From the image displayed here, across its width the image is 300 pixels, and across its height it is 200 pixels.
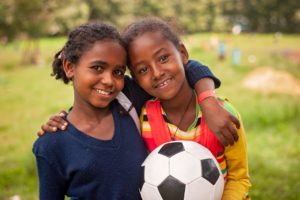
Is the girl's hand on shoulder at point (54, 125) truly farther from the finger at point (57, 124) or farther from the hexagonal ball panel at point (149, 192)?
the hexagonal ball panel at point (149, 192)

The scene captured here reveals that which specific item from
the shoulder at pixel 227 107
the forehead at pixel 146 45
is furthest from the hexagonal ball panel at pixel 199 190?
the forehead at pixel 146 45

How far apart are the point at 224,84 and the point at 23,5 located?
8.80 metres

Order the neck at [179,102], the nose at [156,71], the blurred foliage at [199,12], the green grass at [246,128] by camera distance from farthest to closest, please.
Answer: the blurred foliage at [199,12]
the green grass at [246,128]
the neck at [179,102]
the nose at [156,71]

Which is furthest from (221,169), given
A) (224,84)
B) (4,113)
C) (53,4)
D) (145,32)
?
(53,4)

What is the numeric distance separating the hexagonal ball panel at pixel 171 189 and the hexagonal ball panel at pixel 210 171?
5.4 inches

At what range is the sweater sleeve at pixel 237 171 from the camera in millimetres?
2027

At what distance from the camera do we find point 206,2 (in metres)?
26.5

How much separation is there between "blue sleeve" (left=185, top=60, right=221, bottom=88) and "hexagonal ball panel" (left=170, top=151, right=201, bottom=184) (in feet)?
1.74

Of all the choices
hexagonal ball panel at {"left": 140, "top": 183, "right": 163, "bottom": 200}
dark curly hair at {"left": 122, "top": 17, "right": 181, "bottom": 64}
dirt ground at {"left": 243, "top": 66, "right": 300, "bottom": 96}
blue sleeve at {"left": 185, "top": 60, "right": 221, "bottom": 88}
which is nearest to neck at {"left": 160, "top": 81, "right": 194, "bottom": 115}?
blue sleeve at {"left": 185, "top": 60, "right": 221, "bottom": 88}

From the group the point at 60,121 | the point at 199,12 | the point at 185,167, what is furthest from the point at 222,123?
the point at 199,12

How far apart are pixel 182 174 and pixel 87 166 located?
19.2 inches

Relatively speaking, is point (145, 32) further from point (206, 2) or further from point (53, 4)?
point (206, 2)

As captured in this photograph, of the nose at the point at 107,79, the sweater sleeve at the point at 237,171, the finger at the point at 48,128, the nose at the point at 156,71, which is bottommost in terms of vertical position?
the sweater sleeve at the point at 237,171

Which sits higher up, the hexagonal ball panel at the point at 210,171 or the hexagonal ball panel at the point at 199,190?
the hexagonal ball panel at the point at 210,171
